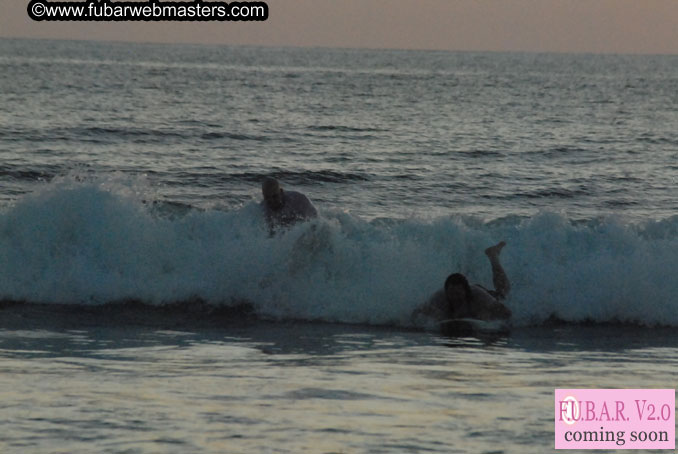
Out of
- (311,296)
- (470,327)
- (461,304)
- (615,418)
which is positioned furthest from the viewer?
(311,296)

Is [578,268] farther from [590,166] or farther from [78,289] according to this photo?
[590,166]

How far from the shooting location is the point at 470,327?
1091cm

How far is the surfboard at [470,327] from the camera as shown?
35.5ft

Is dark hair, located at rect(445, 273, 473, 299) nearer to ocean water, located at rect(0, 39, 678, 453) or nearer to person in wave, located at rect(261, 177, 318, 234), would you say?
ocean water, located at rect(0, 39, 678, 453)

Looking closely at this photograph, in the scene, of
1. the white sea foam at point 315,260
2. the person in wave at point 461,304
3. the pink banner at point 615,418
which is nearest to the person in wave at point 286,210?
the white sea foam at point 315,260

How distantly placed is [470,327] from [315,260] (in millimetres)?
2667

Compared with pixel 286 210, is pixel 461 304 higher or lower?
lower

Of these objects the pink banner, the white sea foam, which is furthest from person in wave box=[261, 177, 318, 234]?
the pink banner

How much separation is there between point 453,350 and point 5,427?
4389mm

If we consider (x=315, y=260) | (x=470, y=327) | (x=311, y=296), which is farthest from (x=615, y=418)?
(x=315, y=260)

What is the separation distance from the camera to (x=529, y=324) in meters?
11.9

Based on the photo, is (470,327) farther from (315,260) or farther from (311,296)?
(315,260)

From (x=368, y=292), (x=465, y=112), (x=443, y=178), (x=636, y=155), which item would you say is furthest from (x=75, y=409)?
(x=465, y=112)

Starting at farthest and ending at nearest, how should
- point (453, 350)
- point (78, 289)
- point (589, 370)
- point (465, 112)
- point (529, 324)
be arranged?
point (465, 112) < point (78, 289) < point (529, 324) < point (453, 350) < point (589, 370)
